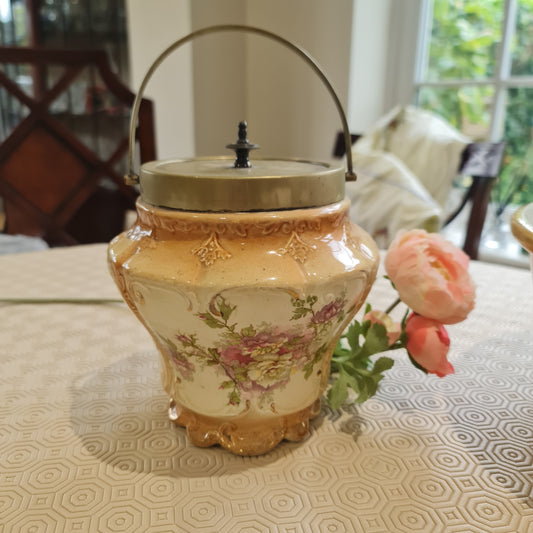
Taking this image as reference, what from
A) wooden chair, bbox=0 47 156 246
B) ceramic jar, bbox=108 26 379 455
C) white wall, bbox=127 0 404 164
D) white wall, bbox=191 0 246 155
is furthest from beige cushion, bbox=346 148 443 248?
ceramic jar, bbox=108 26 379 455

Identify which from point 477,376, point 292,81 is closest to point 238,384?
point 477,376

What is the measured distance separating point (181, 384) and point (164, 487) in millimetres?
81

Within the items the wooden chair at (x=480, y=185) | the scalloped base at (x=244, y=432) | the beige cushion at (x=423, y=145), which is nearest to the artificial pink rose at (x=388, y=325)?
the scalloped base at (x=244, y=432)

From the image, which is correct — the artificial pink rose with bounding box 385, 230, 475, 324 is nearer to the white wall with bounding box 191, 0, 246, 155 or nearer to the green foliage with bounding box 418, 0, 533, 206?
the green foliage with bounding box 418, 0, 533, 206

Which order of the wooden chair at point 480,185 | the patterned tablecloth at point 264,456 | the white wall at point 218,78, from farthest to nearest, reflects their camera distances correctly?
the white wall at point 218,78 < the wooden chair at point 480,185 < the patterned tablecloth at point 264,456

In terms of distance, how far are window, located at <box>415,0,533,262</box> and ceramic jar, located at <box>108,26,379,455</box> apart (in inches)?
61.0

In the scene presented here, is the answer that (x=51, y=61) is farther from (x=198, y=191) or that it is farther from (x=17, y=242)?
(x=198, y=191)

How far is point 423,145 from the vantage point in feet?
4.85

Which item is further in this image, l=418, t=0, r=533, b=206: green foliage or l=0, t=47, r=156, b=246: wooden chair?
l=418, t=0, r=533, b=206: green foliage

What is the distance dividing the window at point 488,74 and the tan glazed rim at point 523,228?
4.87 ft

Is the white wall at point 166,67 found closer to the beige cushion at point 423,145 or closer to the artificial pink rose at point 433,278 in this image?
the beige cushion at point 423,145

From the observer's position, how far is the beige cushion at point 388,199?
50.7 inches

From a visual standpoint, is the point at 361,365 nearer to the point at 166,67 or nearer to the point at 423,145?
the point at 423,145

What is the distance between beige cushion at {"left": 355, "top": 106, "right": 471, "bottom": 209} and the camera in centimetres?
141
